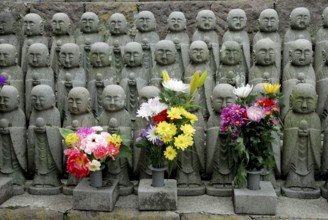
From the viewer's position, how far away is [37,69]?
5.88m

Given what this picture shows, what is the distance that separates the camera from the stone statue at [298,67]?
533 centimetres

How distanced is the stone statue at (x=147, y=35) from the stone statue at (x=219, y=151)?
1985 mm

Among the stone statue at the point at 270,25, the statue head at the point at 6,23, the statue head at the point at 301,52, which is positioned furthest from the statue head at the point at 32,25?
the statue head at the point at 301,52

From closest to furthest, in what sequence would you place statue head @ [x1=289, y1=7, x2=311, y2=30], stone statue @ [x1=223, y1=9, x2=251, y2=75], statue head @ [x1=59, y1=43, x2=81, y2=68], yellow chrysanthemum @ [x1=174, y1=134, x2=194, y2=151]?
yellow chrysanthemum @ [x1=174, y1=134, x2=194, y2=151], statue head @ [x1=59, y1=43, x2=81, y2=68], statue head @ [x1=289, y1=7, x2=311, y2=30], stone statue @ [x1=223, y1=9, x2=251, y2=75]

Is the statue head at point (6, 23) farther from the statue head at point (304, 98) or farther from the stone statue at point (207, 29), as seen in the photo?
the statue head at point (304, 98)

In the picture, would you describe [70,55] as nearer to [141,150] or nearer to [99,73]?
[99,73]

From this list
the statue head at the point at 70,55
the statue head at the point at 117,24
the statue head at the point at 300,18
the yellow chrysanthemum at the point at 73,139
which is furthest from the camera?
the statue head at the point at 117,24

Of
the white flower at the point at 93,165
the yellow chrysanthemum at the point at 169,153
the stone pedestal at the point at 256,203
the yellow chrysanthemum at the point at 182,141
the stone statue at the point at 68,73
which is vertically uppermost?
the stone statue at the point at 68,73

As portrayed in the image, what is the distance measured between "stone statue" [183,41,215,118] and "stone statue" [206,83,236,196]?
3.26 feet

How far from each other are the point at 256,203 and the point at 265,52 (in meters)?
2.02

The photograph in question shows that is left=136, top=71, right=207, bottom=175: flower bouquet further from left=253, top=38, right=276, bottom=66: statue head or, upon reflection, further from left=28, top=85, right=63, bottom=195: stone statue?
left=253, top=38, right=276, bottom=66: statue head

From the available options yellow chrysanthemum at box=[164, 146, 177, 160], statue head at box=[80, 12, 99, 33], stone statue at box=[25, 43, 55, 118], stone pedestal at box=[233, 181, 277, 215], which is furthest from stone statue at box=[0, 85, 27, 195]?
statue head at box=[80, 12, 99, 33]

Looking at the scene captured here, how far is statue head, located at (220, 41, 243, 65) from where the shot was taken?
5602 mm

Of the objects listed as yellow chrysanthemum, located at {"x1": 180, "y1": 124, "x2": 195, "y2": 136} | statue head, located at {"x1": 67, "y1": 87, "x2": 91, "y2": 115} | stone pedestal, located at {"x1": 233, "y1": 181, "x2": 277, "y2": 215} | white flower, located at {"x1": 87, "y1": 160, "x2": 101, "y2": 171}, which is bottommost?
stone pedestal, located at {"x1": 233, "y1": 181, "x2": 277, "y2": 215}
